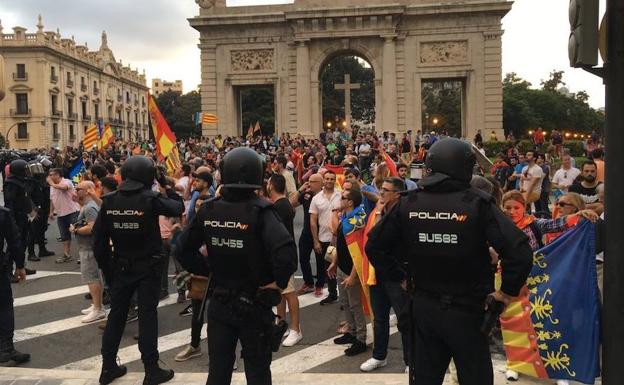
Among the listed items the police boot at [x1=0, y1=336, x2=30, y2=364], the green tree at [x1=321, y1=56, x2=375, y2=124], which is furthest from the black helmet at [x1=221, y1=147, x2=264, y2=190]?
the green tree at [x1=321, y1=56, x2=375, y2=124]

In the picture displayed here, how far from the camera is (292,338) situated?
695cm

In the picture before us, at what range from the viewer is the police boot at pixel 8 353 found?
643 cm

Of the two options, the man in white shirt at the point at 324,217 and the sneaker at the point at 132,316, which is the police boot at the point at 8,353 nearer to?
the sneaker at the point at 132,316

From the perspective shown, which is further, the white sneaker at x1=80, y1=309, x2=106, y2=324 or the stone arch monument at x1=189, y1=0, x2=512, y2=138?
the stone arch monument at x1=189, y1=0, x2=512, y2=138

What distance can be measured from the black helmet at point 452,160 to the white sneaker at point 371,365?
111 inches

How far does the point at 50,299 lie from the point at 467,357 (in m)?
7.65

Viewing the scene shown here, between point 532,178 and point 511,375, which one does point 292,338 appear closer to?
point 511,375

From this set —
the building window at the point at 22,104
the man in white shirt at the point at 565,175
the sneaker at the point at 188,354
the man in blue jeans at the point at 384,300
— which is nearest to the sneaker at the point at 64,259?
the sneaker at the point at 188,354

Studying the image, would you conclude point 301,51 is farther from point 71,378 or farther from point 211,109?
point 71,378

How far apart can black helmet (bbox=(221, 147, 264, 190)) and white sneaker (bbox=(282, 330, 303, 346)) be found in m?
3.18

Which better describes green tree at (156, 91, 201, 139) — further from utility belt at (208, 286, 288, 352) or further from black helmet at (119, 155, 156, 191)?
utility belt at (208, 286, 288, 352)

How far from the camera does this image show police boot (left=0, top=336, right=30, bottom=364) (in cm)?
643

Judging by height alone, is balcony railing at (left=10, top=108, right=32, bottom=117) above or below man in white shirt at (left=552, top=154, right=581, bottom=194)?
above

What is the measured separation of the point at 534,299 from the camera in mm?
5430
